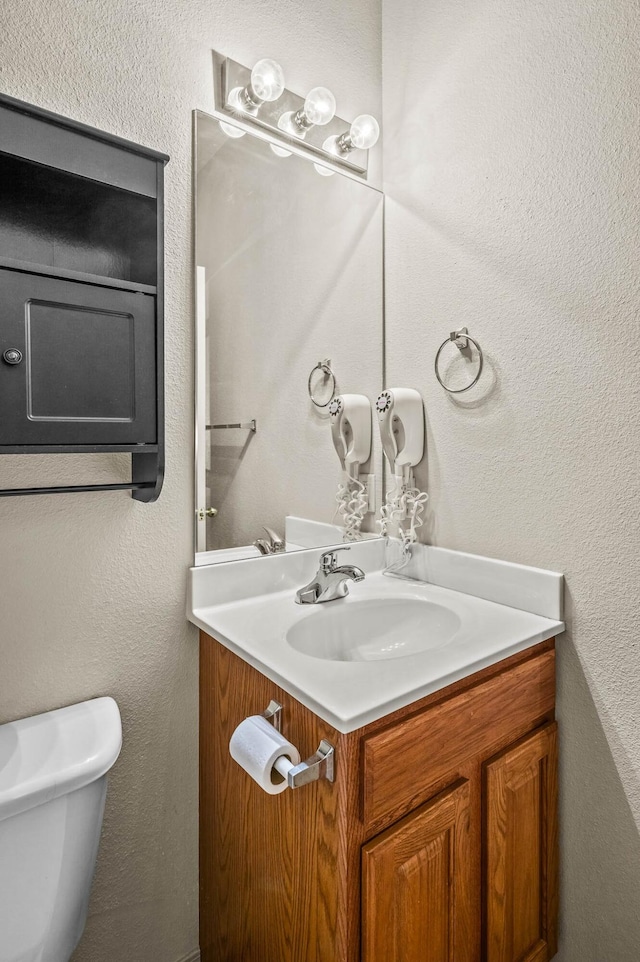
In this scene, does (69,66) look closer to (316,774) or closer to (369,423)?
(369,423)

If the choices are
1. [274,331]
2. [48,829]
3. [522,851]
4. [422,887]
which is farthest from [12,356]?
[522,851]

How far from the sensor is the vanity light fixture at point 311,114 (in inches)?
53.4

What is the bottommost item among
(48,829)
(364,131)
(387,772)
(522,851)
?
(522,851)

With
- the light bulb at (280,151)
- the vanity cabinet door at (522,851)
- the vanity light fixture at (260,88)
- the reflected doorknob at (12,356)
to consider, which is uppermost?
the vanity light fixture at (260,88)

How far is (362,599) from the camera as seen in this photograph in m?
1.35

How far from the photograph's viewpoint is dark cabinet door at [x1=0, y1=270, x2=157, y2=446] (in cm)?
88

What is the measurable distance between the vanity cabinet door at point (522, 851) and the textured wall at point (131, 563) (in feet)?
2.25

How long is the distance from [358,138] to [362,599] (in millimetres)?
1294

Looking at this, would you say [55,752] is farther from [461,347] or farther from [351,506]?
[461,347]

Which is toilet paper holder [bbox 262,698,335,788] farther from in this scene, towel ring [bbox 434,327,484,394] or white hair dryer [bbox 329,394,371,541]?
towel ring [bbox 434,327,484,394]

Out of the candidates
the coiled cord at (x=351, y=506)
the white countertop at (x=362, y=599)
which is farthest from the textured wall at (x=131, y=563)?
the coiled cord at (x=351, y=506)

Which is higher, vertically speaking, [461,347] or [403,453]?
[461,347]

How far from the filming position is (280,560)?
1396 millimetres

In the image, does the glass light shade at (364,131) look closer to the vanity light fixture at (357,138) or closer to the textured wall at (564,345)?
the vanity light fixture at (357,138)
